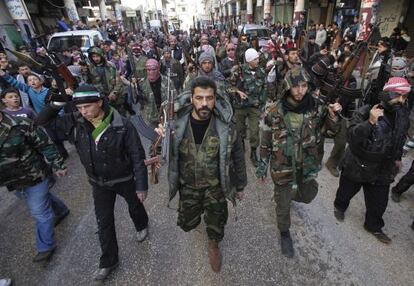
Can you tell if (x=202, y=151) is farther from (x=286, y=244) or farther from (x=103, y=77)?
(x=103, y=77)

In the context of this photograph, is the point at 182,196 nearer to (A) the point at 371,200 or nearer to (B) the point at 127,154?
(B) the point at 127,154

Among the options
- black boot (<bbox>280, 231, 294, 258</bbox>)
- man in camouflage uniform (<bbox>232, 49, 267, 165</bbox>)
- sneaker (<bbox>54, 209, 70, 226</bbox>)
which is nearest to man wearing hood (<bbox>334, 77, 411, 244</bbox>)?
black boot (<bbox>280, 231, 294, 258</bbox>)

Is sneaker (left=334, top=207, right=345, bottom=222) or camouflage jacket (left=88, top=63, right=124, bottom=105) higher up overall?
camouflage jacket (left=88, top=63, right=124, bottom=105)

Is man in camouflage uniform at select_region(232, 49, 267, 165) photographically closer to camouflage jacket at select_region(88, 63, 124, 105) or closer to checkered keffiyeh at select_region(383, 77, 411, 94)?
checkered keffiyeh at select_region(383, 77, 411, 94)

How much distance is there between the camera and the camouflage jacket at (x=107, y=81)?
5094 mm

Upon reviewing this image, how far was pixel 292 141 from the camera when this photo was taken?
2553 mm

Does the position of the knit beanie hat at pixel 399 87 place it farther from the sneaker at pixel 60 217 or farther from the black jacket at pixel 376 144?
the sneaker at pixel 60 217

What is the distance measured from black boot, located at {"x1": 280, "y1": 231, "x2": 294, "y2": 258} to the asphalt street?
0.22 feet

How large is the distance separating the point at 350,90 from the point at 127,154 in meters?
3.12

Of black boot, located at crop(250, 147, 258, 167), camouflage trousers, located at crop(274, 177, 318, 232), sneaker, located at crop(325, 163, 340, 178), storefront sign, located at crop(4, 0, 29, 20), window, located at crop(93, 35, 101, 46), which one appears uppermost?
storefront sign, located at crop(4, 0, 29, 20)

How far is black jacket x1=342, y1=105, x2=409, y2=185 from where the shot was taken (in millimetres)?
2510

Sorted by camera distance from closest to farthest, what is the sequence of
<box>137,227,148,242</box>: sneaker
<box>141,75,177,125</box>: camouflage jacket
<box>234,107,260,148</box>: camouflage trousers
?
<box>137,227,148,242</box>: sneaker
<box>141,75,177,125</box>: camouflage jacket
<box>234,107,260,148</box>: camouflage trousers

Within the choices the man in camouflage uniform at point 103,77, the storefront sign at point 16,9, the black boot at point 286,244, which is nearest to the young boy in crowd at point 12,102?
the man in camouflage uniform at point 103,77

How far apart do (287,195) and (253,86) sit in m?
2.34
